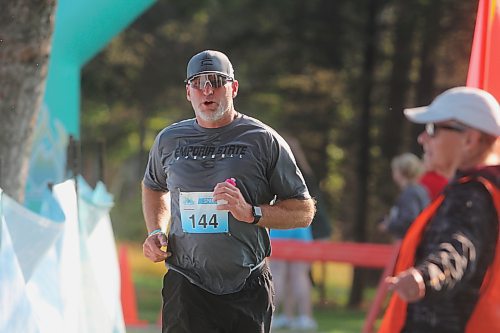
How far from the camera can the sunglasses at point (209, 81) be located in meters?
5.13

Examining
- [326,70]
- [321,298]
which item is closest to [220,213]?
[321,298]

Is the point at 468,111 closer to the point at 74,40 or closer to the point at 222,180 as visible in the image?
the point at 222,180

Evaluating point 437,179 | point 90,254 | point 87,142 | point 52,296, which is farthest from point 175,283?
point 87,142

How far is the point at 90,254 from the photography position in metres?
7.40

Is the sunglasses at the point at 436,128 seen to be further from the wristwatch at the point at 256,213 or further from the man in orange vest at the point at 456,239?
the wristwatch at the point at 256,213

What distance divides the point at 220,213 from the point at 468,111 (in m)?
1.47

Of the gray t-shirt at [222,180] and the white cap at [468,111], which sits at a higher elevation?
the white cap at [468,111]

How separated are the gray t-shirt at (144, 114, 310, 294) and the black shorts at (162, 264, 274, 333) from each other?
0.04m

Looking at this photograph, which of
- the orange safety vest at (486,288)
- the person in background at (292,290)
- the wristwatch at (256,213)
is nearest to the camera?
the orange safety vest at (486,288)

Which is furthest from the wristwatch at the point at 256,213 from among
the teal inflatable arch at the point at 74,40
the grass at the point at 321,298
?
the grass at the point at 321,298

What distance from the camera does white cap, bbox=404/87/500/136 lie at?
3.88m

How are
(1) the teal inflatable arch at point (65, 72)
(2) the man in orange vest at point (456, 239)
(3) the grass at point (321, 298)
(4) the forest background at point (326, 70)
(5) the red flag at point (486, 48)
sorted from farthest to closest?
1. (4) the forest background at point (326, 70)
2. (3) the grass at point (321, 298)
3. (1) the teal inflatable arch at point (65, 72)
4. (5) the red flag at point (486, 48)
5. (2) the man in orange vest at point (456, 239)

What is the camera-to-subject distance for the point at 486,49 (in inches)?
244

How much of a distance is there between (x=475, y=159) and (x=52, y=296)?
124 inches
